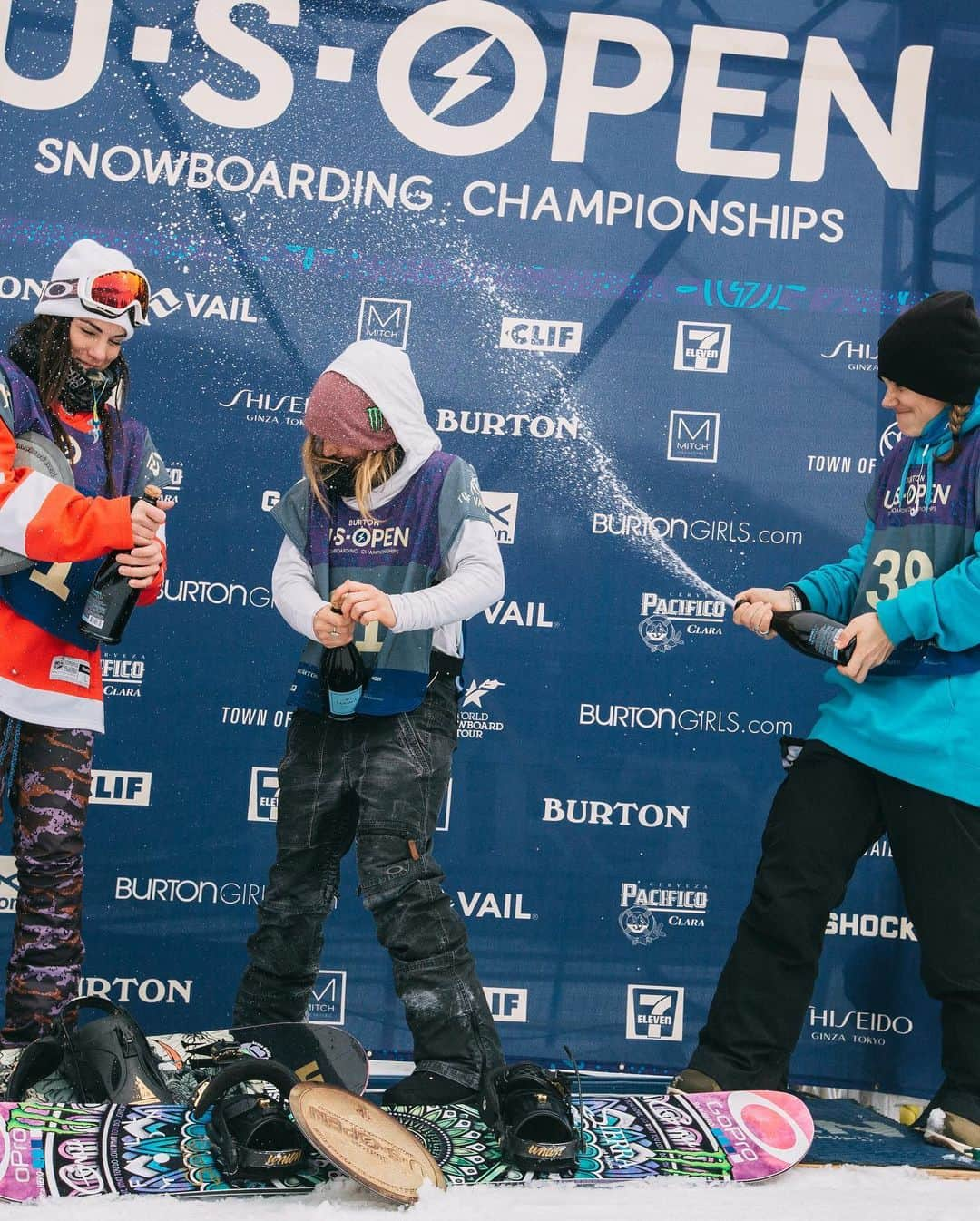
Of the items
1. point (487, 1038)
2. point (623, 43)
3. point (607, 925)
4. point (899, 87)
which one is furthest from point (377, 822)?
point (899, 87)

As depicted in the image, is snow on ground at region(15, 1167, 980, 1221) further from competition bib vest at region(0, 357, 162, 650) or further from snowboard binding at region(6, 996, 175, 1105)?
competition bib vest at region(0, 357, 162, 650)

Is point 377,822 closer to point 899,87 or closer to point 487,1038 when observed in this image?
point 487,1038

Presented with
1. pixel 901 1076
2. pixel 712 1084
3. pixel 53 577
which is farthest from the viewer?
pixel 901 1076

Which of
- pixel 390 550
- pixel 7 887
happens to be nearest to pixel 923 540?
pixel 390 550

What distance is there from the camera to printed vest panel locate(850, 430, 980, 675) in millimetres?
2348

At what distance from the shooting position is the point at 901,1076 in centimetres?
311

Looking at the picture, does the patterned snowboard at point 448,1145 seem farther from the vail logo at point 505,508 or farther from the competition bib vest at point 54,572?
the vail logo at point 505,508

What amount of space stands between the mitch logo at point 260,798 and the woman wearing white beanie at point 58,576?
2.25 feet

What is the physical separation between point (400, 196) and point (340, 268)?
252 millimetres

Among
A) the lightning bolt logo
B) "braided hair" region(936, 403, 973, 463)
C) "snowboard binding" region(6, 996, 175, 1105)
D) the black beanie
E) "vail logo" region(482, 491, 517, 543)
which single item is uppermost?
the lightning bolt logo

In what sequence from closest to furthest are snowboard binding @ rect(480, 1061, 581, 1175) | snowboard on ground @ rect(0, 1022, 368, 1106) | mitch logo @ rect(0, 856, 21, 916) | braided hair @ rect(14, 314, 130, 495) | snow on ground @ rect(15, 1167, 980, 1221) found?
1. snow on ground @ rect(15, 1167, 980, 1221)
2. snowboard binding @ rect(480, 1061, 581, 1175)
3. snowboard on ground @ rect(0, 1022, 368, 1106)
4. braided hair @ rect(14, 314, 130, 495)
5. mitch logo @ rect(0, 856, 21, 916)

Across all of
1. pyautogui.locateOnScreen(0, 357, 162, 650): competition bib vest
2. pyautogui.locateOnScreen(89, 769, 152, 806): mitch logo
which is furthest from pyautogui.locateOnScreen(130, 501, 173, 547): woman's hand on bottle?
pyautogui.locateOnScreen(89, 769, 152, 806): mitch logo

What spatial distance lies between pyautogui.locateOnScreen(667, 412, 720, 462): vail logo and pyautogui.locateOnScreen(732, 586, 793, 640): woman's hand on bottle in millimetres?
892

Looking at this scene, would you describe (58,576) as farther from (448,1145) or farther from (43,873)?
(448,1145)
